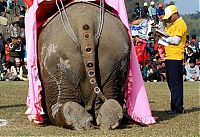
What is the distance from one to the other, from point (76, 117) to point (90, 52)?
960 mm

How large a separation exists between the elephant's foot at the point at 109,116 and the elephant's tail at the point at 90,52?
0.78 ft

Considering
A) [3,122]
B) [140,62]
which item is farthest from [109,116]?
[140,62]

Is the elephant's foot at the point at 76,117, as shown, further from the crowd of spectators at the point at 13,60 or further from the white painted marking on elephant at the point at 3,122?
the crowd of spectators at the point at 13,60

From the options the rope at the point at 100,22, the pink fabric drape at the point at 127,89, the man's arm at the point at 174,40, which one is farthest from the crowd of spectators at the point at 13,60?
the rope at the point at 100,22

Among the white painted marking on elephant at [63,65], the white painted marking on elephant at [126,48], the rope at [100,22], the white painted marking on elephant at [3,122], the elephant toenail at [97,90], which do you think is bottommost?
the white painted marking on elephant at [3,122]

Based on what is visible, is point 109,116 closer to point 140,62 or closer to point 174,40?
point 174,40

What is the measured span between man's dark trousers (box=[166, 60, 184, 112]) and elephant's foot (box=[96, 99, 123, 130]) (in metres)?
2.73

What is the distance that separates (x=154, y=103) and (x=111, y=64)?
206 inches

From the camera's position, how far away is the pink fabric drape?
9070 millimetres

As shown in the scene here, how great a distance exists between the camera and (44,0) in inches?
361

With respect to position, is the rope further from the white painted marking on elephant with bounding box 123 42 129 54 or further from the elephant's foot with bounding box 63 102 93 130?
the elephant's foot with bounding box 63 102 93 130

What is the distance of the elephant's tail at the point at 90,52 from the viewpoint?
853cm

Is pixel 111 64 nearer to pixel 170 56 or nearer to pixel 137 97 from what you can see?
pixel 137 97

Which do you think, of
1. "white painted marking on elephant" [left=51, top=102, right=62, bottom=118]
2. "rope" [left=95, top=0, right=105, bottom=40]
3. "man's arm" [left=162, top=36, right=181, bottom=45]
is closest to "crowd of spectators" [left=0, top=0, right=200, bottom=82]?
"man's arm" [left=162, top=36, right=181, bottom=45]
